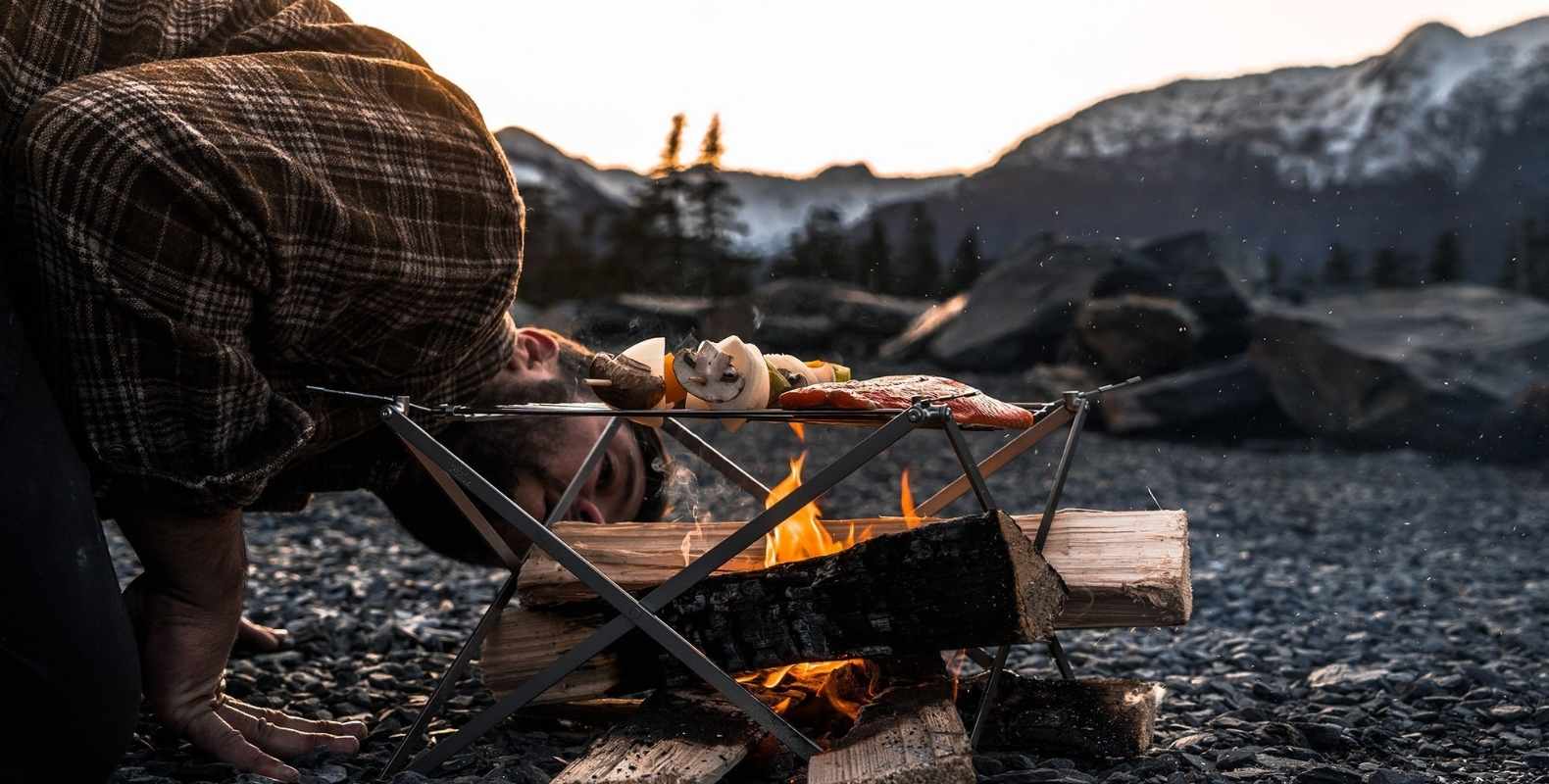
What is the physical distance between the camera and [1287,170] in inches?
1270

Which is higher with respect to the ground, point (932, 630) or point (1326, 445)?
point (932, 630)

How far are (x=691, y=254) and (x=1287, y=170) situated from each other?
66.5 feet

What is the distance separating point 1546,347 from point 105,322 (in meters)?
14.0

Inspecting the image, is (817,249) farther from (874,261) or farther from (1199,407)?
(1199,407)

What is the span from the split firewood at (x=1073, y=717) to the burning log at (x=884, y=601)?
0.34 meters

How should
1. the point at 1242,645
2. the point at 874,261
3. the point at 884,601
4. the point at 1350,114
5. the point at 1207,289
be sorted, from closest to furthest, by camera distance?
the point at 884,601 → the point at 1242,645 → the point at 1207,289 → the point at 874,261 → the point at 1350,114

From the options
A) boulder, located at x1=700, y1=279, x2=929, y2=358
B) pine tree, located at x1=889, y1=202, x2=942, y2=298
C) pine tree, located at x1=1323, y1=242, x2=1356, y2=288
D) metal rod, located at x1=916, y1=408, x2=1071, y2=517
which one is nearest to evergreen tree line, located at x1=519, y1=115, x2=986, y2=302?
pine tree, located at x1=889, y1=202, x2=942, y2=298

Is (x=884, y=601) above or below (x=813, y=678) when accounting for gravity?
above

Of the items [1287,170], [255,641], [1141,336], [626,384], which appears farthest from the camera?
[1287,170]

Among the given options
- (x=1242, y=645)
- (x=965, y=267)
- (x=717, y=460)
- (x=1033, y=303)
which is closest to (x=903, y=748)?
(x=717, y=460)

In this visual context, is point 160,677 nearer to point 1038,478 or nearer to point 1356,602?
point 1356,602

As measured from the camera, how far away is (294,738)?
2779 mm

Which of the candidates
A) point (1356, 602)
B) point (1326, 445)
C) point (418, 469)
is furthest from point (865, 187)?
point (418, 469)

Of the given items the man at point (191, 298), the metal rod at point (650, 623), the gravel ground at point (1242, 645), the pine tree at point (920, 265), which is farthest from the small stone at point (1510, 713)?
the pine tree at point (920, 265)
